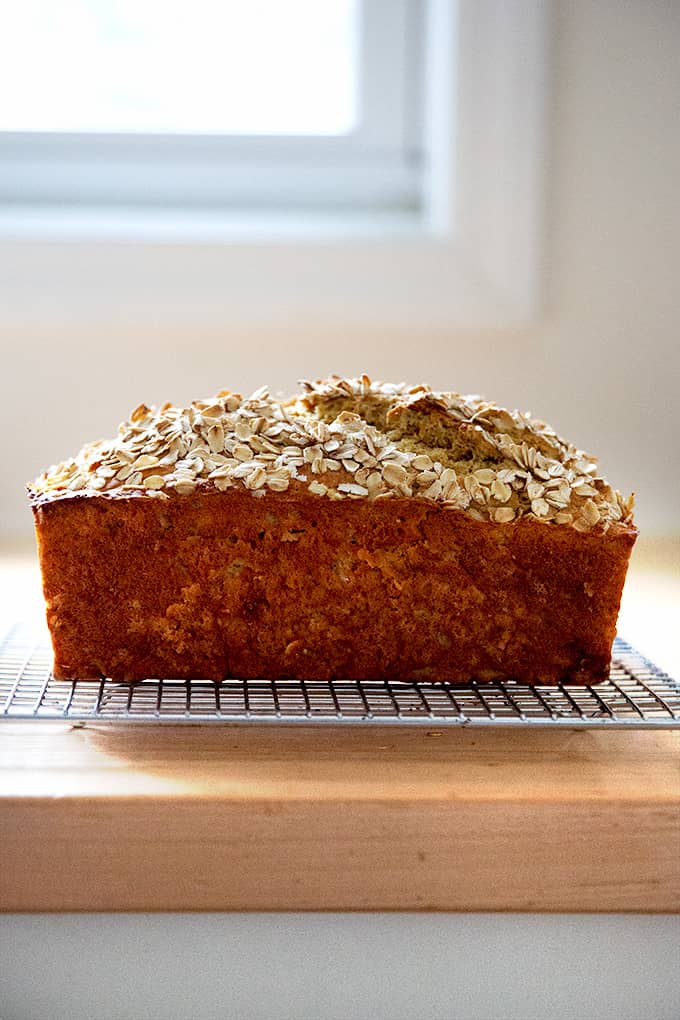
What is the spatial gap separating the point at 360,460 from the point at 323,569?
91 mm

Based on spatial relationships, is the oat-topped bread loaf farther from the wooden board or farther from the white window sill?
the white window sill

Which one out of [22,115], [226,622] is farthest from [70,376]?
[226,622]

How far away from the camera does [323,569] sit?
2.99ft

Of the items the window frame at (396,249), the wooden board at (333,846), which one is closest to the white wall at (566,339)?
the window frame at (396,249)

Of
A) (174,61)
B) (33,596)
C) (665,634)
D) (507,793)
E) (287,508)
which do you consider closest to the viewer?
(507,793)

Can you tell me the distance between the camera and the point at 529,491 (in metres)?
0.92

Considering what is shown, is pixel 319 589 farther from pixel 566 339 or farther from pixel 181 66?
pixel 181 66

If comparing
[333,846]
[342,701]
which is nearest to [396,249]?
[342,701]

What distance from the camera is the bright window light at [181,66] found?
1.79m

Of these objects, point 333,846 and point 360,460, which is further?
point 360,460

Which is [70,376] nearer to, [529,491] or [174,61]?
[174,61]

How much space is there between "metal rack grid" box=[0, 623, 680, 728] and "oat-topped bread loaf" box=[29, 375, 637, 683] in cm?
1

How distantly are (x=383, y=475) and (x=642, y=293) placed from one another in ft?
3.22

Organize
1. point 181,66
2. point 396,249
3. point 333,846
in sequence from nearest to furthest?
1. point 333,846
2. point 396,249
3. point 181,66
